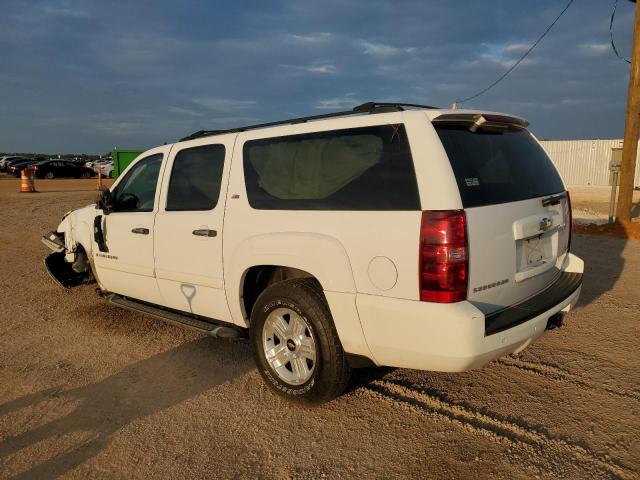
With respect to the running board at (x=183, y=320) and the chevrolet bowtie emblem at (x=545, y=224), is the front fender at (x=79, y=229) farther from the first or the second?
the chevrolet bowtie emblem at (x=545, y=224)

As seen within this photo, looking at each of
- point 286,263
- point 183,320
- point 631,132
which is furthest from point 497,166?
point 631,132

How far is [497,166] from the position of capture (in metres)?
3.30

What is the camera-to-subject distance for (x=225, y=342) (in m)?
4.84

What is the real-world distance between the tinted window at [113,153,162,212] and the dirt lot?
129 cm

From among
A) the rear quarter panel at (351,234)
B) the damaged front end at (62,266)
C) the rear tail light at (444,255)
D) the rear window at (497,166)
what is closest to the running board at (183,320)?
the rear quarter panel at (351,234)

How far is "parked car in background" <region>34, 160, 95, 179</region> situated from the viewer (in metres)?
37.0

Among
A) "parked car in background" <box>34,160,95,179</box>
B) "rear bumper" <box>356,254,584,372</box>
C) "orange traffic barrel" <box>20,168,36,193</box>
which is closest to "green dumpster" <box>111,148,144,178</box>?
"orange traffic barrel" <box>20,168,36,193</box>

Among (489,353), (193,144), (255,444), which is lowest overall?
(255,444)

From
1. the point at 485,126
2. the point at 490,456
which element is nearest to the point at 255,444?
the point at 490,456

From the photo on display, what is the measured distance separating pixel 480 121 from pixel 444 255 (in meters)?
0.99

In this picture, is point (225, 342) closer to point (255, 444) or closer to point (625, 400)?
point (255, 444)

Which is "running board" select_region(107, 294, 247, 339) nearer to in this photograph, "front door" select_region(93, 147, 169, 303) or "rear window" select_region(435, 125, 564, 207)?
"front door" select_region(93, 147, 169, 303)

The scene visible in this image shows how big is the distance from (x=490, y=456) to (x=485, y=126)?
2042 millimetres

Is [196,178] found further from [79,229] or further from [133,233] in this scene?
[79,229]
